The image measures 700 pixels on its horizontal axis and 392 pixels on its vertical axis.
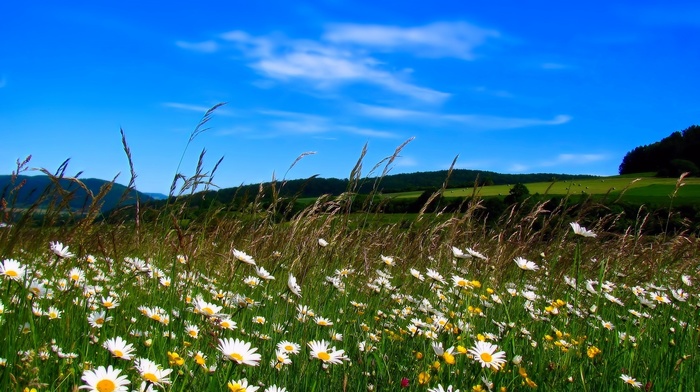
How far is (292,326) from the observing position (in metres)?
2.51

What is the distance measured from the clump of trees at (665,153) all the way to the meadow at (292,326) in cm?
6057

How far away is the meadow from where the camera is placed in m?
1.82

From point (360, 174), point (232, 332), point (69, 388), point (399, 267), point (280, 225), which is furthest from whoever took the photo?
point (399, 267)

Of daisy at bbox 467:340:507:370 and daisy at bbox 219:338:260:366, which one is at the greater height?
daisy at bbox 219:338:260:366

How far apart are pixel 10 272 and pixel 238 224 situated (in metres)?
2.28

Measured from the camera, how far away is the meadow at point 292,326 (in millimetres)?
1816

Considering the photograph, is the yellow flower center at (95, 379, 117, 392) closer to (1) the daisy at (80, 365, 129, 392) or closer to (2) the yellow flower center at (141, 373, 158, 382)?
(1) the daisy at (80, 365, 129, 392)

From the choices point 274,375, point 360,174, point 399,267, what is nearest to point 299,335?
point 274,375

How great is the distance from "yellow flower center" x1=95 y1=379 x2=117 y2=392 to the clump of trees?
63262 millimetres

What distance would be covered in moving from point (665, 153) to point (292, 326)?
2975 inches

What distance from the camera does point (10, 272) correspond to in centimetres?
191

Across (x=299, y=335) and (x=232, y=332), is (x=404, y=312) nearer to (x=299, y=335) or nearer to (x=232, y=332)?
(x=299, y=335)

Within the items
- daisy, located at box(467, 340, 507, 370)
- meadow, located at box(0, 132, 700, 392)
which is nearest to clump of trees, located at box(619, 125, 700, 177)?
meadow, located at box(0, 132, 700, 392)

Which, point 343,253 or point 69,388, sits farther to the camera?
point 343,253
